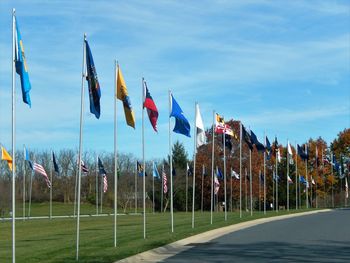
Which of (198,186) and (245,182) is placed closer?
(245,182)

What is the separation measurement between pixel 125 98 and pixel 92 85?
3.36m

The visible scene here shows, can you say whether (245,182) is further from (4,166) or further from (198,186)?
(4,166)

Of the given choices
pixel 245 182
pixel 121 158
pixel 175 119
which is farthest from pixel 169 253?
pixel 121 158

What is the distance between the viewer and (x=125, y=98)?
20.4 meters

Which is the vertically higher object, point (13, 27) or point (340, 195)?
point (13, 27)

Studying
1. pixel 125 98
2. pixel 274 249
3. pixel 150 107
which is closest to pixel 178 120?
pixel 150 107

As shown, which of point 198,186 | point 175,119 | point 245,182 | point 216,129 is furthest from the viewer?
point 198,186

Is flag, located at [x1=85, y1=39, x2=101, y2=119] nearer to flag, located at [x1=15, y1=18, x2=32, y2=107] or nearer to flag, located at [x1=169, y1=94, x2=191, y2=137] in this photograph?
flag, located at [x1=15, y1=18, x2=32, y2=107]

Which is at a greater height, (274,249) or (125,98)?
(125,98)

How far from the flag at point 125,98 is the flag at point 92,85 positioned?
297 cm

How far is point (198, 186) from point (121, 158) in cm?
3482

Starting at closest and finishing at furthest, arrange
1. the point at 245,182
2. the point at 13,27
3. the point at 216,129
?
the point at 13,27 → the point at 216,129 → the point at 245,182

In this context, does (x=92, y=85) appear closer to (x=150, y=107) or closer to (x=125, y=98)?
(x=125, y=98)

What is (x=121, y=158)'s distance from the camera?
4532 inches
